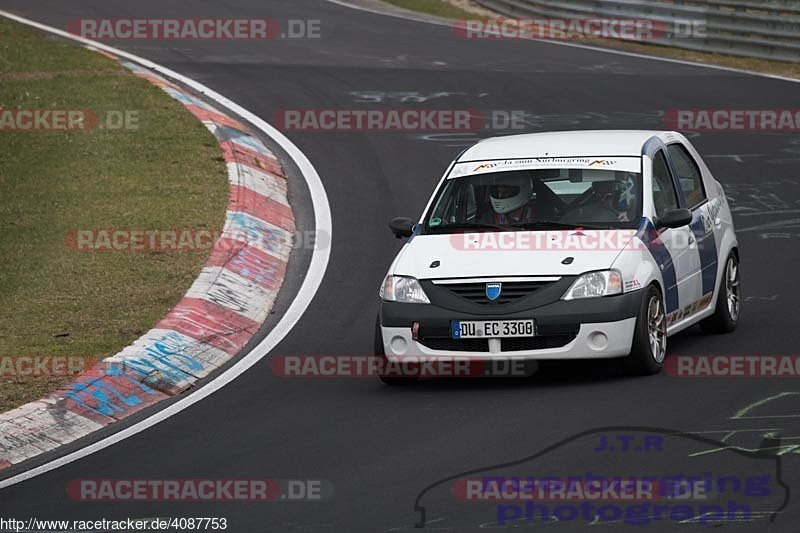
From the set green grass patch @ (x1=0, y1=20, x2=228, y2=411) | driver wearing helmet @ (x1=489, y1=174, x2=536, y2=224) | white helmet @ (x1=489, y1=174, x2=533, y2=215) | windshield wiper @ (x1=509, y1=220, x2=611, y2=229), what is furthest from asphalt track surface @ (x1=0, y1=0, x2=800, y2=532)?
green grass patch @ (x1=0, y1=20, x2=228, y2=411)

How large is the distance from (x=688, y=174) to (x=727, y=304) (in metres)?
1.06

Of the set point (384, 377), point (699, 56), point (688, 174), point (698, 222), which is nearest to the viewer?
point (384, 377)

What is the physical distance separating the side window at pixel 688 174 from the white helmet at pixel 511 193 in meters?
1.37

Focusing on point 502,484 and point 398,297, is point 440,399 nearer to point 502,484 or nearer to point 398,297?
point 398,297

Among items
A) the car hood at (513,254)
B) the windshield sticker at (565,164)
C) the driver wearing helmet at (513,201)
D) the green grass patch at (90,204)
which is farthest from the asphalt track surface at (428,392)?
the windshield sticker at (565,164)

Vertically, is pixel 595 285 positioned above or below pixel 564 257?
below

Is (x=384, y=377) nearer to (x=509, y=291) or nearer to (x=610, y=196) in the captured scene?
(x=509, y=291)

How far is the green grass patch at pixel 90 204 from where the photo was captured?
12.1 m

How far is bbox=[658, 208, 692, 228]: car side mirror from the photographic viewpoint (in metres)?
10.5

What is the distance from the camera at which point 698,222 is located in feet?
37.5

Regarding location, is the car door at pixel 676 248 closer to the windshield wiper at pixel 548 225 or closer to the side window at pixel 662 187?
the side window at pixel 662 187

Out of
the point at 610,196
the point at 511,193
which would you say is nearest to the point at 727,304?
the point at 610,196

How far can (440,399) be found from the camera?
9773mm

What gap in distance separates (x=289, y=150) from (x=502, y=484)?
12.0m
